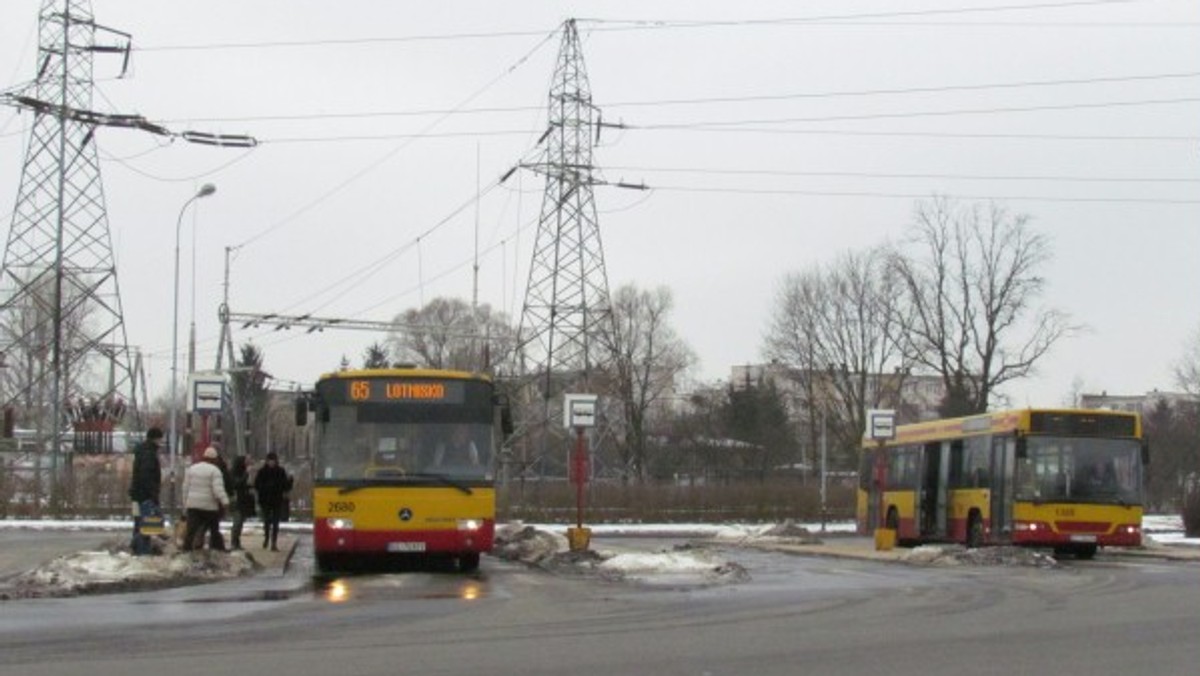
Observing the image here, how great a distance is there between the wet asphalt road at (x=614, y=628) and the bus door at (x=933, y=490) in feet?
38.3

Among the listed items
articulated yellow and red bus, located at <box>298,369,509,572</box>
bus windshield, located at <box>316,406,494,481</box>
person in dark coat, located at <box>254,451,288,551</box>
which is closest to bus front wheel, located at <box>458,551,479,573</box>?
articulated yellow and red bus, located at <box>298,369,509,572</box>

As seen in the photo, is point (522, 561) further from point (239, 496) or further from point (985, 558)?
point (985, 558)

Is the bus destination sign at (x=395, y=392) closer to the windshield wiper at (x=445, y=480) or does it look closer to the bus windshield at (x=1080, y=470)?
the windshield wiper at (x=445, y=480)

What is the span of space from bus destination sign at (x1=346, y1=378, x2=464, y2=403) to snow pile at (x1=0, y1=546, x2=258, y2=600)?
309 cm

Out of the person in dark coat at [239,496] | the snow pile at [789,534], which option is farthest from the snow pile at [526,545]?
the snow pile at [789,534]

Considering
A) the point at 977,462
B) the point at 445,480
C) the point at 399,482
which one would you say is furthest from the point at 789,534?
the point at 399,482

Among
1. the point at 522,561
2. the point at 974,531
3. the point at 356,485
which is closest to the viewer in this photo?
the point at 356,485

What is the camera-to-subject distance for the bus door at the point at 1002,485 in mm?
29266

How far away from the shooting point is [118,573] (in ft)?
64.0

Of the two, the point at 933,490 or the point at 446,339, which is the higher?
the point at 446,339

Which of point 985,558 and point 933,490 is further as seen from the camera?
point 933,490

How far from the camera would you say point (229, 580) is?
20875 mm

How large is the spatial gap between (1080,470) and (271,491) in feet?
51.0

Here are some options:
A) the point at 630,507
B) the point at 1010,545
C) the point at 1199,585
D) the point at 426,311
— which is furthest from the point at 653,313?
the point at 1199,585
